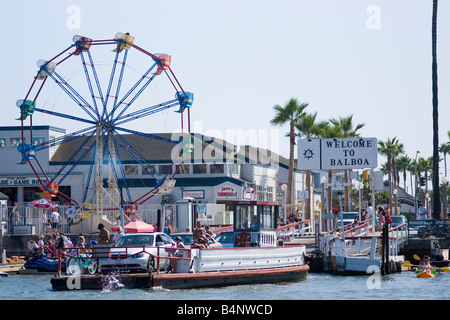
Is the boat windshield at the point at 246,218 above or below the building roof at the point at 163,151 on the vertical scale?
below

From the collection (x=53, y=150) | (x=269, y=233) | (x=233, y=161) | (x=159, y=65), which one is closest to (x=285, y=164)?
(x=233, y=161)

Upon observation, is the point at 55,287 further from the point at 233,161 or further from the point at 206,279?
the point at 233,161

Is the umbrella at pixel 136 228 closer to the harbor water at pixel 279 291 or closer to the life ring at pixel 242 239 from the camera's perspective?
the harbor water at pixel 279 291

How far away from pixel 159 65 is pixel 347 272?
21.8m

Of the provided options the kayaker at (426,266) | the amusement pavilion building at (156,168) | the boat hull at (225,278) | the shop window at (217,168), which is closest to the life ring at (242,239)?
the boat hull at (225,278)

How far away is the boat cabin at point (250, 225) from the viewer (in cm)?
3125

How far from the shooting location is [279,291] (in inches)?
1102

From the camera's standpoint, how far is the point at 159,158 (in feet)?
222

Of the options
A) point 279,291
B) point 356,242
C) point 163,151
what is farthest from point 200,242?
point 163,151

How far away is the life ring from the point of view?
31.2 meters

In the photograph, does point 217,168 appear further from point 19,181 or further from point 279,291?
point 279,291

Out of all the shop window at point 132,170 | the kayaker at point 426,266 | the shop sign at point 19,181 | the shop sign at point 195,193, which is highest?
the shop window at point 132,170

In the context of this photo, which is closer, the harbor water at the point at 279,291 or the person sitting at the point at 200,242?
the harbor water at the point at 279,291

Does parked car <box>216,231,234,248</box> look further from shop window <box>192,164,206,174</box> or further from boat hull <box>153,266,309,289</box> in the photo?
shop window <box>192,164,206,174</box>
